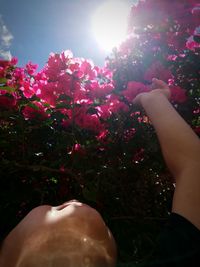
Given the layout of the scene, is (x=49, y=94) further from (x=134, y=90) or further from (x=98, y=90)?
(x=134, y=90)

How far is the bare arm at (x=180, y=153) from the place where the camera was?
97 centimetres

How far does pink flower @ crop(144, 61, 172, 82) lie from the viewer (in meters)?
2.31

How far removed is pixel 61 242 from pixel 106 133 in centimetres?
157

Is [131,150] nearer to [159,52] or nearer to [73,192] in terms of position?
[73,192]

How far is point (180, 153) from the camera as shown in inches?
42.3

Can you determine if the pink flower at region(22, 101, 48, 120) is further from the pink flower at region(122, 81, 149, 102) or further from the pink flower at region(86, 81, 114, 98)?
the pink flower at region(122, 81, 149, 102)

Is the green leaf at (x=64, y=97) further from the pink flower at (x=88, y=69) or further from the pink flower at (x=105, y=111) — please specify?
the pink flower at (x=88, y=69)

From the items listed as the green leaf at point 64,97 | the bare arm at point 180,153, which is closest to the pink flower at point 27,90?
the green leaf at point 64,97

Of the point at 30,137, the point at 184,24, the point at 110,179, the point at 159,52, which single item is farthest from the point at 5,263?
the point at 184,24

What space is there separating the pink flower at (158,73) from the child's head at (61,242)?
161cm

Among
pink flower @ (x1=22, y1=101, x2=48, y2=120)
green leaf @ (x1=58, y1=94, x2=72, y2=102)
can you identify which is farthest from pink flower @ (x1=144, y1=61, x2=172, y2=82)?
pink flower @ (x1=22, y1=101, x2=48, y2=120)

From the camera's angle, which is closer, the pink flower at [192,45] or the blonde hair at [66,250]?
the blonde hair at [66,250]

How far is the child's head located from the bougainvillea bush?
889mm

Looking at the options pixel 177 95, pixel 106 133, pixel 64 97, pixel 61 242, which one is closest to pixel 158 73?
pixel 177 95
